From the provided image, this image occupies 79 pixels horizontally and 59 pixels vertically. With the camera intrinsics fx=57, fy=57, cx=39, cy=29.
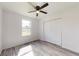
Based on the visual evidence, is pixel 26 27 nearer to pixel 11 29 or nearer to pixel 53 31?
pixel 11 29

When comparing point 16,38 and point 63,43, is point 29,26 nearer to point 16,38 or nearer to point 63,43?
point 16,38

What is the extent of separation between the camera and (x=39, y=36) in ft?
21.2

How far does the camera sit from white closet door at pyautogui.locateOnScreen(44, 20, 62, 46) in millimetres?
4333

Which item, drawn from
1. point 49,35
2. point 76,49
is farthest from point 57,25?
point 76,49

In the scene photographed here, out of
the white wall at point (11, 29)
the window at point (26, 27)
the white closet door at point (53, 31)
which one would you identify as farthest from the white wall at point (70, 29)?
the white wall at point (11, 29)

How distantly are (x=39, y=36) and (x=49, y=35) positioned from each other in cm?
156

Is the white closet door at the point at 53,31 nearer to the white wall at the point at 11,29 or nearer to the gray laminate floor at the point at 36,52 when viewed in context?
the gray laminate floor at the point at 36,52

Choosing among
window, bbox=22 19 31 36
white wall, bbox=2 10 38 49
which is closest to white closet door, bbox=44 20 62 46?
window, bbox=22 19 31 36

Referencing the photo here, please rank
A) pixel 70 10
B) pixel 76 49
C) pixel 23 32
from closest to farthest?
pixel 76 49, pixel 70 10, pixel 23 32

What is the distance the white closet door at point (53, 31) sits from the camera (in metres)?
4.33

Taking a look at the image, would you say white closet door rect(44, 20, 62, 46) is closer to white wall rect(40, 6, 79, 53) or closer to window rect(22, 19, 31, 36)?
white wall rect(40, 6, 79, 53)

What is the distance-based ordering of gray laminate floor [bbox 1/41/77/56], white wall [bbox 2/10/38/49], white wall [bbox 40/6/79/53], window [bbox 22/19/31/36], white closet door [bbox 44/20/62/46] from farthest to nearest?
window [bbox 22/19/31/36] → white closet door [bbox 44/20/62/46] → white wall [bbox 2/10/38/49] → white wall [bbox 40/6/79/53] → gray laminate floor [bbox 1/41/77/56]

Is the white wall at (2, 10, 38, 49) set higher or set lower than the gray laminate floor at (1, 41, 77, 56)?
higher

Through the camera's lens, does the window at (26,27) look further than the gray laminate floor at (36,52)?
Yes
